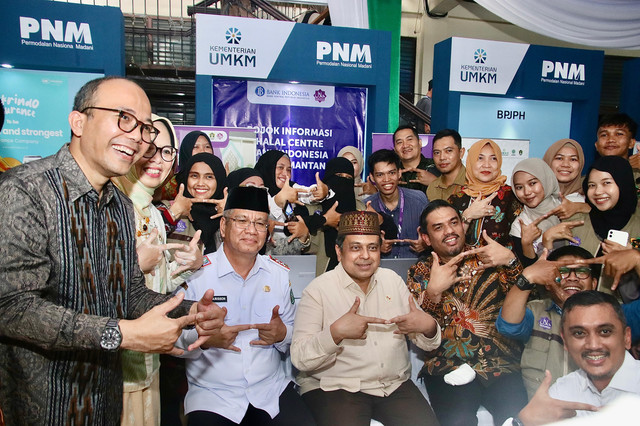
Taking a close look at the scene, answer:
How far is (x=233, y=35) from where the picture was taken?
4.88 m

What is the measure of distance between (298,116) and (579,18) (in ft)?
13.1

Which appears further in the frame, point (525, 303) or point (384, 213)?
point (384, 213)

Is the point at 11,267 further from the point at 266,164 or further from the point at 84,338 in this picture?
the point at 266,164

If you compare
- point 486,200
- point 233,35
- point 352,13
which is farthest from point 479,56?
point 486,200

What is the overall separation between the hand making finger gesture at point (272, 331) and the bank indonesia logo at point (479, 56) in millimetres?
4570

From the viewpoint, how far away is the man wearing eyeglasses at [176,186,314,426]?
87.6 inches

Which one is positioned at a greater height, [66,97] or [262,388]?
[66,97]

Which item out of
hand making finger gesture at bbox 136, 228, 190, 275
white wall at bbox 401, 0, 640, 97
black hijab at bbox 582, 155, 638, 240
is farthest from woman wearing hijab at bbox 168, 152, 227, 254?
white wall at bbox 401, 0, 640, 97

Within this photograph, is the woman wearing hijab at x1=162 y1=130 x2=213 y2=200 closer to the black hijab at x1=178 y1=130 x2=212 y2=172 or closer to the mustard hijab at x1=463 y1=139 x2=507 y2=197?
the black hijab at x1=178 y1=130 x2=212 y2=172

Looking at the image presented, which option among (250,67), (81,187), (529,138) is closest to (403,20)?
(529,138)

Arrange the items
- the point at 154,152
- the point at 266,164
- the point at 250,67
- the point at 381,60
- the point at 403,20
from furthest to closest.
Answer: the point at 403,20 < the point at 381,60 < the point at 250,67 < the point at 266,164 < the point at 154,152

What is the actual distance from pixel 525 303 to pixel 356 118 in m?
3.74

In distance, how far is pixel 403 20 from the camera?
34.0 ft

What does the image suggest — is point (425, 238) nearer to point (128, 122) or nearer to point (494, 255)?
point (494, 255)
